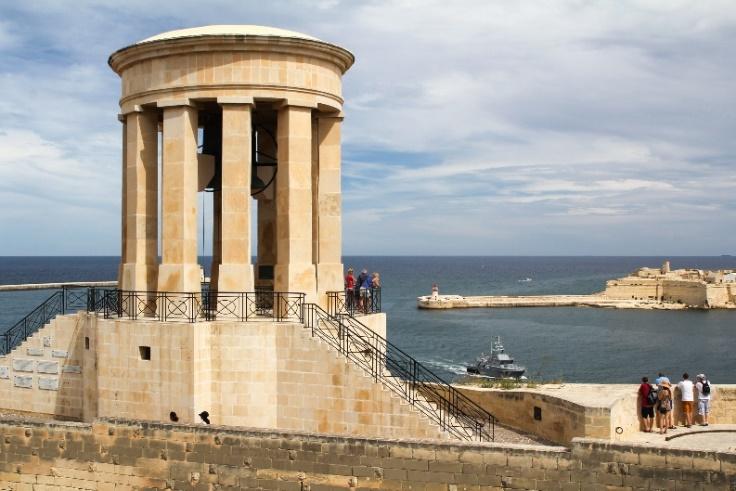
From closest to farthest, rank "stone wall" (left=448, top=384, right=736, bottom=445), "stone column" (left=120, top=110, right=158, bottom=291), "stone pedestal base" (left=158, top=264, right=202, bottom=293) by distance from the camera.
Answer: "stone wall" (left=448, top=384, right=736, bottom=445)
"stone pedestal base" (left=158, top=264, right=202, bottom=293)
"stone column" (left=120, top=110, right=158, bottom=291)

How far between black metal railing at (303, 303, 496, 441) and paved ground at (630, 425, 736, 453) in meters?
3.12

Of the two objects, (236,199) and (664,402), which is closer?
(664,402)

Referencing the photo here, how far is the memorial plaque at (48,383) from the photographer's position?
61.5ft

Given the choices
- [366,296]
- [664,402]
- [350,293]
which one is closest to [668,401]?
[664,402]

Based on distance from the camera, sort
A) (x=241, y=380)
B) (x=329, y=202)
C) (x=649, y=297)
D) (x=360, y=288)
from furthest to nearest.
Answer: (x=649, y=297) → (x=360, y=288) → (x=329, y=202) → (x=241, y=380)

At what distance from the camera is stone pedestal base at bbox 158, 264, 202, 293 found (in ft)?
55.6

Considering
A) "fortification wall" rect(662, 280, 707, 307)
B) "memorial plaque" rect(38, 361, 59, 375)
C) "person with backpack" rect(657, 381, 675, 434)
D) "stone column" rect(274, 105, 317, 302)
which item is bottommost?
"person with backpack" rect(657, 381, 675, 434)

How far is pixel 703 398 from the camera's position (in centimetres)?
1642

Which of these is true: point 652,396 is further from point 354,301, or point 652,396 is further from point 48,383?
point 48,383

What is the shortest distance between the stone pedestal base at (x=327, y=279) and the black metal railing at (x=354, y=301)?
125 mm

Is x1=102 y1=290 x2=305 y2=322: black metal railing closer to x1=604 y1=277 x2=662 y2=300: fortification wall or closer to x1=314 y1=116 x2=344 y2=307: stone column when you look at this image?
x1=314 y1=116 x2=344 y2=307: stone column

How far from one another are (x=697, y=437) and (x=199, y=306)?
10544mm

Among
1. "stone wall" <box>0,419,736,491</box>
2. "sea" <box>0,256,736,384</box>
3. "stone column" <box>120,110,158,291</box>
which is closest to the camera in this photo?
"stone wall" <box>0,419,736,491</box>

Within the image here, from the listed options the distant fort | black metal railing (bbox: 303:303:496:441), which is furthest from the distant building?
black metal railing (bbox: 303:303:496:441)
